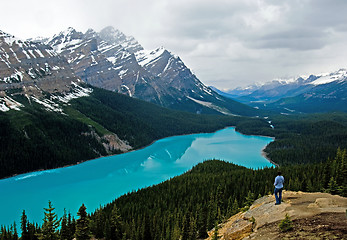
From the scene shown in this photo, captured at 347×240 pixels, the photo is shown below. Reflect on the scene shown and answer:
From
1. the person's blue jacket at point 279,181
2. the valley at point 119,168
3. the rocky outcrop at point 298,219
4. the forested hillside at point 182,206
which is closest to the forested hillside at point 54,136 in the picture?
the valley at point 119,168

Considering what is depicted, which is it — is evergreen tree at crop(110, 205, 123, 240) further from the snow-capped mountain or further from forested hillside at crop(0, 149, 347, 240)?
the snow-capped mountain

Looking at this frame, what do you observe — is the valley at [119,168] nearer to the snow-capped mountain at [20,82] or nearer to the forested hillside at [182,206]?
the forested hillside at [182,206]

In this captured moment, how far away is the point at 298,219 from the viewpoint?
69.7ft

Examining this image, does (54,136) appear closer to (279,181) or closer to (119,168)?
(119,168)

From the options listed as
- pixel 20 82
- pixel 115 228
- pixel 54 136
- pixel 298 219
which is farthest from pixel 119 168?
pixel 298 219

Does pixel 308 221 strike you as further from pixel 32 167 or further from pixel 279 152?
pixel 279 152

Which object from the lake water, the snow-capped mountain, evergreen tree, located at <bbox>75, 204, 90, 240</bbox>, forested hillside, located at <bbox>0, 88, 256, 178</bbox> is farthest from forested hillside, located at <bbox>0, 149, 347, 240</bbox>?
the snow-capped mountain

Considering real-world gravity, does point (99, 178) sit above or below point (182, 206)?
below

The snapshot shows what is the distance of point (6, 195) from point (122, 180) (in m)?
38.0

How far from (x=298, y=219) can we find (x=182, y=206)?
3970 centimetres

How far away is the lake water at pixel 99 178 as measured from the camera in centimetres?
7638

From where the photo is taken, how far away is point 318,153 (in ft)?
431

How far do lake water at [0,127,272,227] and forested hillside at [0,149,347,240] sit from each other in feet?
32.5

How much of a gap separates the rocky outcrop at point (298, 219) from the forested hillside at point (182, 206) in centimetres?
720
